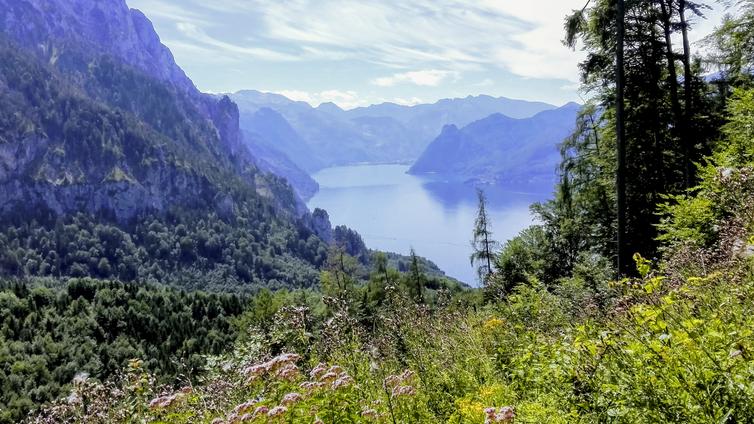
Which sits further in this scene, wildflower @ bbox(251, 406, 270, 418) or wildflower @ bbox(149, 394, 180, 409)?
wildflower @ bbox(149, 394, 180, 409)

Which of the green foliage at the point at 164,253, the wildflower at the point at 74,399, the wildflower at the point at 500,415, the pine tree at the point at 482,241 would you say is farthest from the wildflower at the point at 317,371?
the green foliage at the point at 164,253

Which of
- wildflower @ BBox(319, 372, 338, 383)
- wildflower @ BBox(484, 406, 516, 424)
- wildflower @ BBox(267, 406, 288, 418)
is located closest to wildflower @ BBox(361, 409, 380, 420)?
wildflower @ BBox(319, 372, 338, 383)

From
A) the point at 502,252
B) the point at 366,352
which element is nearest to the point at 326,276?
the point at 502,252

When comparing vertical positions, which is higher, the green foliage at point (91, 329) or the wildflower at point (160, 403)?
the wildflower at point (160, 403)

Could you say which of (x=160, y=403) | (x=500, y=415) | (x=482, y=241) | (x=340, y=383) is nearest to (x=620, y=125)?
(x=500, y=415)

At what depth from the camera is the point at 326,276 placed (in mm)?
43750

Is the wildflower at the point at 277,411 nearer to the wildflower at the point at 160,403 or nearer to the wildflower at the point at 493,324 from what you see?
the wildflower at the point at 160,403

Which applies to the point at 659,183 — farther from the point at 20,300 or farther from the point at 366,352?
the point at 20,300

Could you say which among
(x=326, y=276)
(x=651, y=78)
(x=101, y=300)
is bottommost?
(x=101, y=300)

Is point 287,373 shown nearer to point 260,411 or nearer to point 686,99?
point 260,411

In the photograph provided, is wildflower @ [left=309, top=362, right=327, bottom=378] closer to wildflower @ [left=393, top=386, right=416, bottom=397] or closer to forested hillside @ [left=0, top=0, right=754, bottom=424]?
forested hillside @ [left=0, top=0, right=754, bottom=424]

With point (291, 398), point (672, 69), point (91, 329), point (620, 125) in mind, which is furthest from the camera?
point (91, 329)

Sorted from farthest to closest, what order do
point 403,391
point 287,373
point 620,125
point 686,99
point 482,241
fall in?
point 482,241
point 686,99
point 620,125
point 403,391
point 287,373

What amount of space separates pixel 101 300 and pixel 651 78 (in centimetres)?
8365
